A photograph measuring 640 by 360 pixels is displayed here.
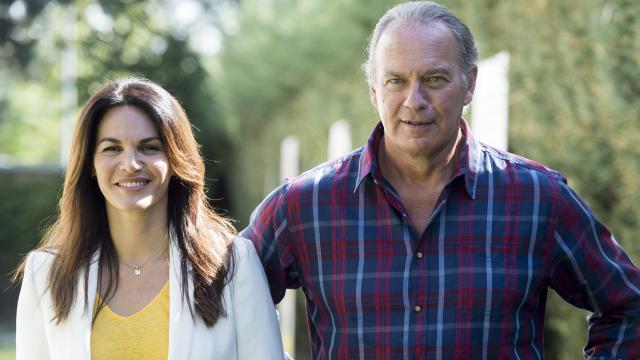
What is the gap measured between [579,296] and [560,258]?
0.16 metres

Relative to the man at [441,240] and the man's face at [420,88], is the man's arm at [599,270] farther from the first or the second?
the man's face at [420,88]

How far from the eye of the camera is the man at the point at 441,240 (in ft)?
9.05

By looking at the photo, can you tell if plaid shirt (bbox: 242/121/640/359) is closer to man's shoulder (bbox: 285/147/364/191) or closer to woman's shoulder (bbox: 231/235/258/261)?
man's shoulder (bbox: 285/147/364/191)

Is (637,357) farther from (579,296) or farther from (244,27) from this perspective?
(244,27)

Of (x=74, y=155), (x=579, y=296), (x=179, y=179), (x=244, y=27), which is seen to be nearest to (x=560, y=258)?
(x=579, y=296)

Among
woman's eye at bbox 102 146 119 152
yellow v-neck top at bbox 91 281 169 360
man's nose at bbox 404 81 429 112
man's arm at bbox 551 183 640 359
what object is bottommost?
yellow v-neck top at bbox 91 281 169 360

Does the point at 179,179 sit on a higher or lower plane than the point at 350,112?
lower

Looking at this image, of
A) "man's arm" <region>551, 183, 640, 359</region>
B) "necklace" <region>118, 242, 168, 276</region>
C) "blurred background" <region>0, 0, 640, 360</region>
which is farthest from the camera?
"blurred background" <region>0, 0, 640, 360</region>

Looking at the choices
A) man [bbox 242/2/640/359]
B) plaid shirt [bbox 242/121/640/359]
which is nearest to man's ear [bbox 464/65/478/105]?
man [bbox 242/2/640/359]

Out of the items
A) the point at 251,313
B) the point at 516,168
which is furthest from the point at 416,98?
the point at 251,313

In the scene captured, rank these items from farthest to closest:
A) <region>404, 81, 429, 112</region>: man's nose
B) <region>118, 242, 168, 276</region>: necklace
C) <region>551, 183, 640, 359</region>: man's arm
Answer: <region>118, 242, 168, 276</region>: necklace, <region>551, 183, 640, 359</region>: man's arm, <region>404, 81, 429, 112</region>: man's nose

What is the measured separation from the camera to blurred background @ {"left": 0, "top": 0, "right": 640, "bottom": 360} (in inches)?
172

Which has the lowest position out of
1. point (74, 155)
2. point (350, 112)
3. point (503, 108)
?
point (74, 155)

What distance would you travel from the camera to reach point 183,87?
19719 millimetres
